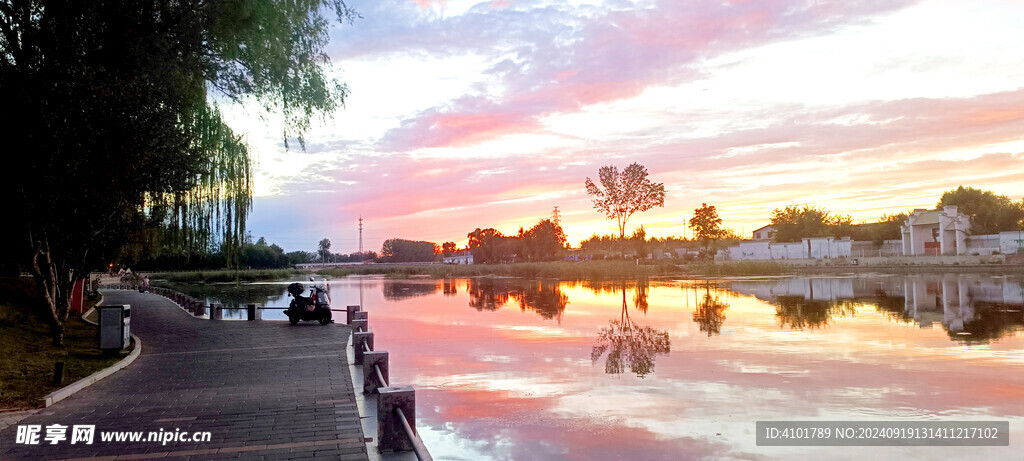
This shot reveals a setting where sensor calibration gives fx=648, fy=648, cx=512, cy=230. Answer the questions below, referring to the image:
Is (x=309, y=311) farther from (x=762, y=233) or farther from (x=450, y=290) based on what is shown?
(x=762, y=233)

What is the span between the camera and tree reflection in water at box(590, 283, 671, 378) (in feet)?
38.2

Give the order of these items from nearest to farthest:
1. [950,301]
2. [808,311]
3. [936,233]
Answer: [808,311], [950,301], [936,233]

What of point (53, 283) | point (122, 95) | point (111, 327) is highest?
point (122, 95)

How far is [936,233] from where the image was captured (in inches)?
2334

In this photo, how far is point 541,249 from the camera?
97.9 meters

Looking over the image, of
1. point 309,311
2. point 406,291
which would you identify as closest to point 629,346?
point 309,311

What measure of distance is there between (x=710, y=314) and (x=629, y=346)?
7370 millimetres

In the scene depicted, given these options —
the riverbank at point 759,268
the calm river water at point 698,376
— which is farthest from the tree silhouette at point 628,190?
the calm river water at point 698,376

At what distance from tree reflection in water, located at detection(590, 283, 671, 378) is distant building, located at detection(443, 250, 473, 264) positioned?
126 meters

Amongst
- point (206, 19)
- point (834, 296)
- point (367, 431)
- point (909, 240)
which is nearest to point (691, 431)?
point (367, 431)

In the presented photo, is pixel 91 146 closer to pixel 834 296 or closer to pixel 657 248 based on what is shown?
pixel 834 296

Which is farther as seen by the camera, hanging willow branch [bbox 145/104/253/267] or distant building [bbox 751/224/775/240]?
distant building [bbox 751/224/775/240]

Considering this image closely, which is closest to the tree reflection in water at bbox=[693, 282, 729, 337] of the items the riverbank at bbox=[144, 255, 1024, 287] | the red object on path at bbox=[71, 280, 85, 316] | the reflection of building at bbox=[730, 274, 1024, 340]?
the reflection of building at bbox=[730, 274, 1024, 340]

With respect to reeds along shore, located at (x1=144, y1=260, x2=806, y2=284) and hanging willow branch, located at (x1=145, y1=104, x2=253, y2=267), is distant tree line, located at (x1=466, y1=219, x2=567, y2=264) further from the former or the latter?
hanging willow branch, located at (x1=145, y1=104, x2=253, y2=267)
